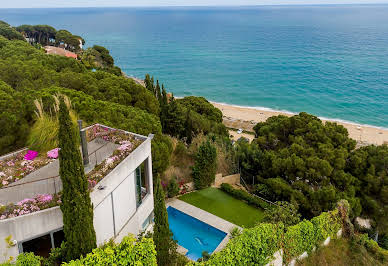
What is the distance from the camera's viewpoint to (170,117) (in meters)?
26.2

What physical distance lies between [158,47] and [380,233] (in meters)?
103

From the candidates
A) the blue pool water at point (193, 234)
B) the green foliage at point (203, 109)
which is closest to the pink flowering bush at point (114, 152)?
the blue pool water at point (193, 234)

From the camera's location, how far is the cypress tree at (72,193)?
24.5 ft

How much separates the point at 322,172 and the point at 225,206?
5.73 metres

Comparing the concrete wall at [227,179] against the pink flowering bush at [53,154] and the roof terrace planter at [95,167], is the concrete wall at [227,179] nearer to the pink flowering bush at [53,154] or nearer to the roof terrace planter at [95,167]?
the roof terrace planter at [95,167]

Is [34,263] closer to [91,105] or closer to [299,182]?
[91,105]

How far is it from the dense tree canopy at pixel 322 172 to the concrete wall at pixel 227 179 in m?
0.95

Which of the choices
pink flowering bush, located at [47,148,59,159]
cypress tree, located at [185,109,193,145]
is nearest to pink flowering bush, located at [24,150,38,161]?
pink flowering bush, located at [47,148,59,159]

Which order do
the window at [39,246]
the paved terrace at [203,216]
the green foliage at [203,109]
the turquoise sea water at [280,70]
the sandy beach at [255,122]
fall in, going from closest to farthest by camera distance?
the window at [39,246], the paved terrace at [203,216], the green foliage at [203,109], the sandy beach at [255,122], the turquoise sea water at [280,70]

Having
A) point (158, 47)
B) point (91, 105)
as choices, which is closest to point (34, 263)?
point (91, 105)

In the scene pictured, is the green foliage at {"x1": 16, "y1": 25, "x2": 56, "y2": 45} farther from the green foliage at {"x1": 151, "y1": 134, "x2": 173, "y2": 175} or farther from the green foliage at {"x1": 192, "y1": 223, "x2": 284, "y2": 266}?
the green foliage at {"x1": 192, "y1": 223, "x2": 284, "y2": 266}

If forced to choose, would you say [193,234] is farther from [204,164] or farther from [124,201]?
[124,201]

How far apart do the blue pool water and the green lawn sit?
119cm

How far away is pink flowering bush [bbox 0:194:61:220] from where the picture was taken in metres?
7.48
